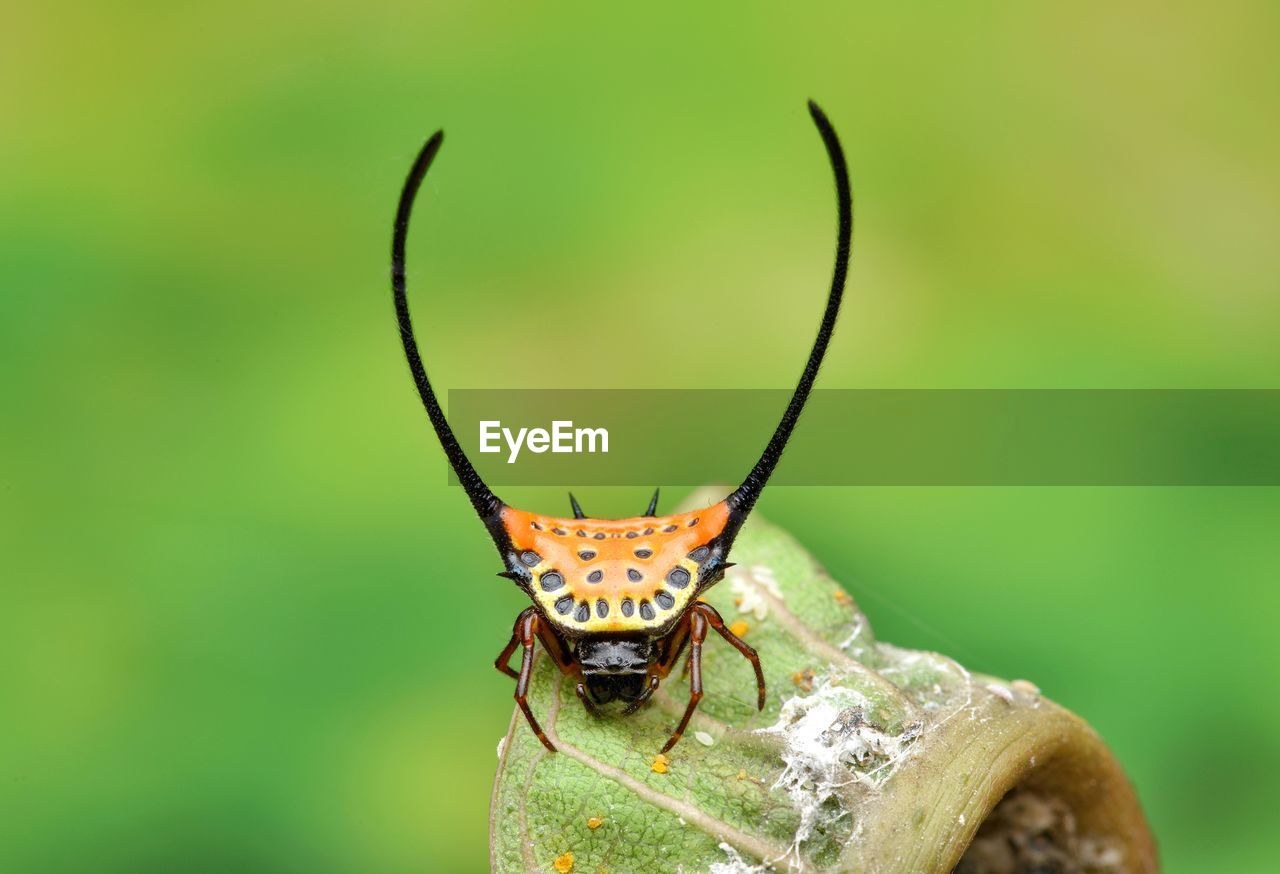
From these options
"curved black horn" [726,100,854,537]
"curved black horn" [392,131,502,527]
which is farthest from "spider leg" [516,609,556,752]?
"curved black horn" [726,100,854,537]

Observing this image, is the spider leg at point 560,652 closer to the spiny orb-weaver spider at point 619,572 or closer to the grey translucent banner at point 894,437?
the spiny orb-weaver spider at point 619,572

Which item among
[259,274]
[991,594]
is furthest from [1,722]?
[991,594]

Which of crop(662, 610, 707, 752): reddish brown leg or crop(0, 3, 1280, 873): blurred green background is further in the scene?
crop(0, 3, 1280, 873): blurred green background

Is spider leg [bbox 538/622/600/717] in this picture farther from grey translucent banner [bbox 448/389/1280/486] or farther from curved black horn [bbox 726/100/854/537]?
grey translucent banner [bbox 448/389/1280/486]

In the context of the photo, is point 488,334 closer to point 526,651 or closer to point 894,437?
point 894,437

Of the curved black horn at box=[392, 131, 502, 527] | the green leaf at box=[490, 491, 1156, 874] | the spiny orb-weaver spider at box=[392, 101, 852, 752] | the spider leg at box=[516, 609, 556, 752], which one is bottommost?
the green leaf at box=[490, 491, 1156, 874]
